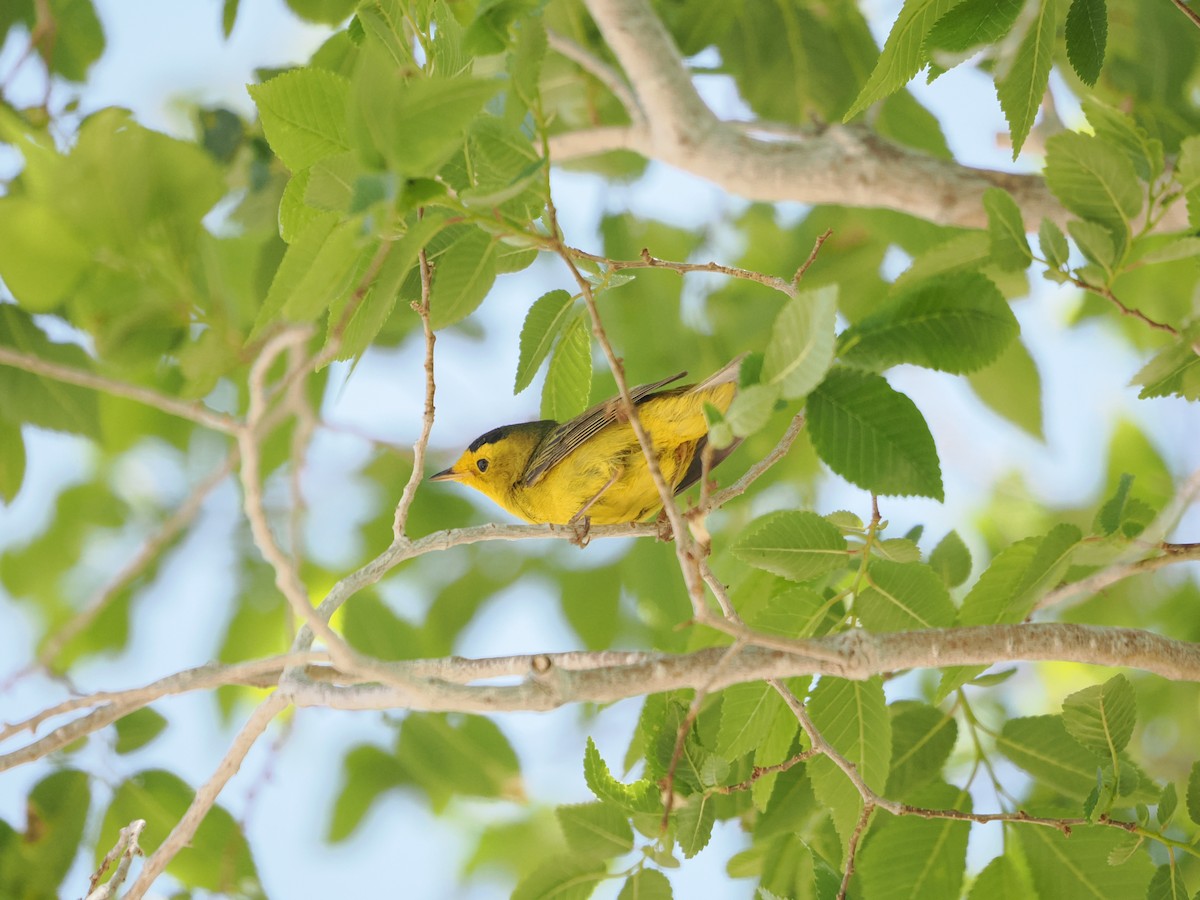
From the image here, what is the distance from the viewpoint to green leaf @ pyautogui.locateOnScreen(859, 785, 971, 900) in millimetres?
2408

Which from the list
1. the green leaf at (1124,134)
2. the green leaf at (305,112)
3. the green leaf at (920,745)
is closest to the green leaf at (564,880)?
the green leaf at (920,745)

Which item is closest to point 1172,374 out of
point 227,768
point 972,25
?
point 972,25

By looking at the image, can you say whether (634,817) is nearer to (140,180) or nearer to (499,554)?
(140,180)

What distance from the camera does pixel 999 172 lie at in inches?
145

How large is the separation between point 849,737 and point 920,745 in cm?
47

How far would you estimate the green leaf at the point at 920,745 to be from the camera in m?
2.60

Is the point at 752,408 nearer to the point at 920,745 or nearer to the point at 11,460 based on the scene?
the point at 920,745

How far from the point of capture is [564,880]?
236cm

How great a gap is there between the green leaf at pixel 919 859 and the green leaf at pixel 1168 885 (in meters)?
0.43

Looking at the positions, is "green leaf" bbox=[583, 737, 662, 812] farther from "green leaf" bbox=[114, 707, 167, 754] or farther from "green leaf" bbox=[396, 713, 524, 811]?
"green leaf" bbox=[396, 713, 524, 811]

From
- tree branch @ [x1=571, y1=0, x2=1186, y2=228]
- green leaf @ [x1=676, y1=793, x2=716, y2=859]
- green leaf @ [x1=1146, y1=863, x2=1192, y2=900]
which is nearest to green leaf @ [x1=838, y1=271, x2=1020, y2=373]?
green leaf @ [x1=676, y1=793, x2=716, y2=859]

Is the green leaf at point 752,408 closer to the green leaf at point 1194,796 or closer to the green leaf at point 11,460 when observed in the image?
the green leaf at point 1194,796

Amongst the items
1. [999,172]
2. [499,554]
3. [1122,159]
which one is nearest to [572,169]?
[499,554]

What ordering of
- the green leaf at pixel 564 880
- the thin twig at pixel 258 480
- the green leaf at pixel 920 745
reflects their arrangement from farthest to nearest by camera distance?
1. the green leaf at pixel 920 745
2. the green leaf at pixel 564 880
3. the thin twig at pixel 258 480
